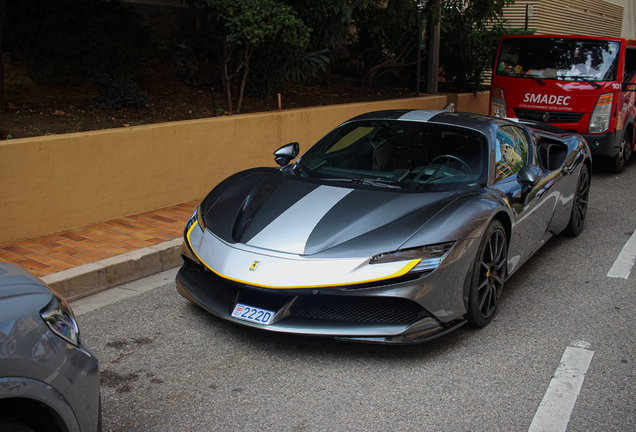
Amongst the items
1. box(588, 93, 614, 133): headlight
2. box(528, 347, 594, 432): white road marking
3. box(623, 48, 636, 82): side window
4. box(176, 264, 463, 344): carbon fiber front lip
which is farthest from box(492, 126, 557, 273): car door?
box(623, 48, 636, 82): side window

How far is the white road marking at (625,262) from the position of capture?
454cm

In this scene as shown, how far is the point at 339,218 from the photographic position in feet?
10.9

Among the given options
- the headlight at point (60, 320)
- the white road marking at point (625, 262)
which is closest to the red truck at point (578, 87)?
the white road marking at point (625, 262)

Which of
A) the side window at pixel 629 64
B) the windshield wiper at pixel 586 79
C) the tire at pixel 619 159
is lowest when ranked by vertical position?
the tire at pixel 619 159

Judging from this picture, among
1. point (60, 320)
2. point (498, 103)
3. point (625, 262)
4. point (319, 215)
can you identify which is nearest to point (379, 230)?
point (319, 215)

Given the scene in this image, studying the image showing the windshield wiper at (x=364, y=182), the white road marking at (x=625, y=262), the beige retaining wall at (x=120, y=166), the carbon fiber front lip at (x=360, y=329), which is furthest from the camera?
the beige retaining wall at (x=120, y=166)

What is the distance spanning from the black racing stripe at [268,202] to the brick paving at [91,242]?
1477 mm

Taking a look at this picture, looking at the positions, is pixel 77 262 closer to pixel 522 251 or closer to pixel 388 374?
pixel 388 374

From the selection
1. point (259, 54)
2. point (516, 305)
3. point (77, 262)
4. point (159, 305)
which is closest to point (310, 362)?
point (159, 305)

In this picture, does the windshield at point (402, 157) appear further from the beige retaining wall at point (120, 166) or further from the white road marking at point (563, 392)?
the beige retaining wall at point (120, 166)

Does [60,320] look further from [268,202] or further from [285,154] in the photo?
[285,154]

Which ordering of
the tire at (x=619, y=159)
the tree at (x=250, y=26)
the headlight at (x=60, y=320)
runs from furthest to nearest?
the tire at (x=619, y=159) → the tree at (x=250, y=26) → the headlight at (x=60, y=320)

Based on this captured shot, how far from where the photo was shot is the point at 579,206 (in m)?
5.58

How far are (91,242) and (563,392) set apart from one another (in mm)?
3836
